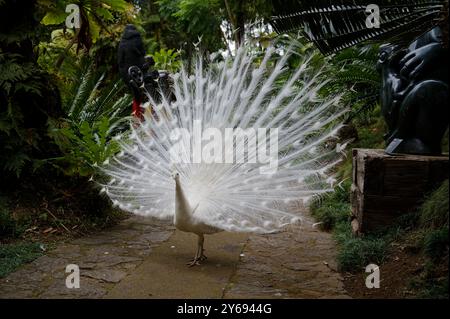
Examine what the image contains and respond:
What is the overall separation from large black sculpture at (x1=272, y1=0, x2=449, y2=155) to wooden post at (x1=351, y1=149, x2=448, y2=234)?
251 millimetres

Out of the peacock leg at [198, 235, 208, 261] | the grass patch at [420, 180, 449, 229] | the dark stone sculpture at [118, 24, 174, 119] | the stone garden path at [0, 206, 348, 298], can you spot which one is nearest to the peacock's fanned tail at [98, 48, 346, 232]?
the peacock leg at [198, 235, 208, 261]

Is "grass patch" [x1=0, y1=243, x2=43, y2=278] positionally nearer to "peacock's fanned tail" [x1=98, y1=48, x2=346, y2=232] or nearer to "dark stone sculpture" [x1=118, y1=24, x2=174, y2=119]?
"peacock's fanned tail" [x1=98, y1=48, x2=346, y2=232]

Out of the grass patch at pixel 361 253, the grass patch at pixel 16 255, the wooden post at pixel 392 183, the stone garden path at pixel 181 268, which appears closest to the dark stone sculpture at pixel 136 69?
the stone garden path at pixel 181 268

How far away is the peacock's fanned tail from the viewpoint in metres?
4.31

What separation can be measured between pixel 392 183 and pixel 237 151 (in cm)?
155

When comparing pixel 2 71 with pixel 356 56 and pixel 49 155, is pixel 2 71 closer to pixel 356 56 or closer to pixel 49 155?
pixel 49 155

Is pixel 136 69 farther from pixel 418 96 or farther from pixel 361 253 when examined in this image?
pixel 361 253

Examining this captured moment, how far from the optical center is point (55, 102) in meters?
6.22

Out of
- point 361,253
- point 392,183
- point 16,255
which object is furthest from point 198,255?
point 392,183

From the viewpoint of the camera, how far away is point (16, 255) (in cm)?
453

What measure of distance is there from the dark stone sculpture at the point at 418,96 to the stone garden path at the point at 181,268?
1.43 meters

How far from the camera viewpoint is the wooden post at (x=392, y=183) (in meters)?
4.40
